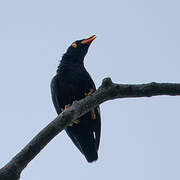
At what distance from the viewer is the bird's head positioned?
22.8 ft

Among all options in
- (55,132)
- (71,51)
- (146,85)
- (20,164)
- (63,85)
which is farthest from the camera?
(71,51)

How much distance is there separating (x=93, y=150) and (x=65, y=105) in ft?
3.20

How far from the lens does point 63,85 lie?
6.24m

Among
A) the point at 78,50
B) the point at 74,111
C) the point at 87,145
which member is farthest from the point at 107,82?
the point at 78,50

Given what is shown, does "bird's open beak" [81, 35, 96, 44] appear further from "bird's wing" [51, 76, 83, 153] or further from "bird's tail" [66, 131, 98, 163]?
"bird's tail" [66, 131, 98, 163]

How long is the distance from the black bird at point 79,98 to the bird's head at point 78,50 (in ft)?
1.04

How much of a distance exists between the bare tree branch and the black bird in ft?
7.83

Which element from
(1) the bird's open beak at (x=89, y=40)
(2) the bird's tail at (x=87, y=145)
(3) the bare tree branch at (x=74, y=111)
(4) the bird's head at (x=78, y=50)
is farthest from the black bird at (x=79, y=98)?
(3) the bare tree branch at (x=74, y=111)

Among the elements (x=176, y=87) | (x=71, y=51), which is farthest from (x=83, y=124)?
(x=176, y=87)

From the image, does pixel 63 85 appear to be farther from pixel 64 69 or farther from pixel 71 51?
pixel 71 51

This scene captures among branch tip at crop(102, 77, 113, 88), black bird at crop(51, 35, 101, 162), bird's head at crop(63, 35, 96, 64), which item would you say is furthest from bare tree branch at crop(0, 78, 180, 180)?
bird's head at crop(63, 35, 96, 64)

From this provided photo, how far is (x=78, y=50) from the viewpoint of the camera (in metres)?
7.16

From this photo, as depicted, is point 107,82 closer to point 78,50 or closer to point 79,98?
point 79,98

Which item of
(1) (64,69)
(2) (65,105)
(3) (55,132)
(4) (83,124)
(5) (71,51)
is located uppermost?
(5) (71,51)
